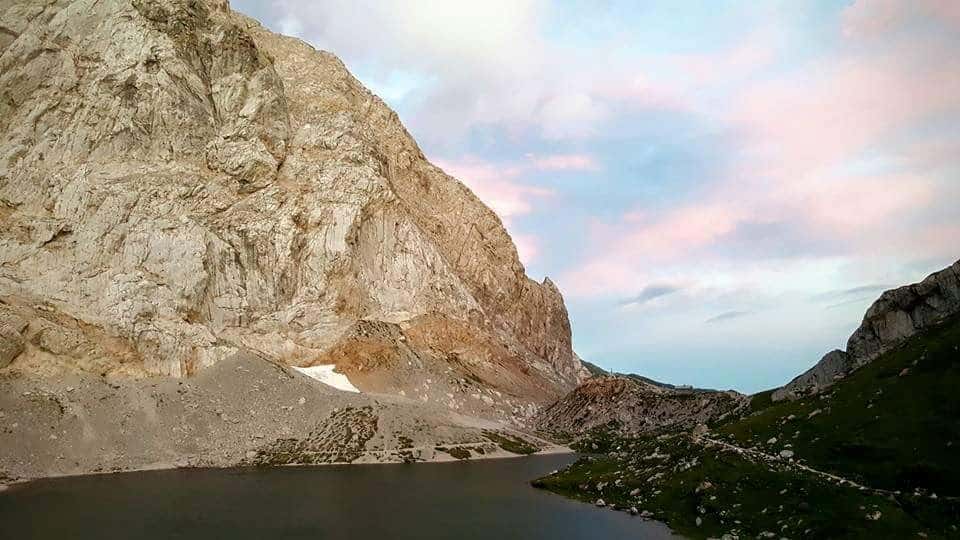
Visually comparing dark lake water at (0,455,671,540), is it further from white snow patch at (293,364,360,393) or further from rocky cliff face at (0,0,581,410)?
white snow patch at (293,364,360,393)

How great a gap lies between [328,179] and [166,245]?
43.3 metres

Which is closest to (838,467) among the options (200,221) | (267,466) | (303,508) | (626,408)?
(303,508)

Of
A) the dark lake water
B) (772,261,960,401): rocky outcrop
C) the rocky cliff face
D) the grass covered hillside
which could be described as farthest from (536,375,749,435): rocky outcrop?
the grass covered hillside

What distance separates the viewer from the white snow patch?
134 m

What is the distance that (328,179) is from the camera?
158 metres

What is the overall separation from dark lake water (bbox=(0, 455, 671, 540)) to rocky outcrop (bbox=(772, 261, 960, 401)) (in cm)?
2893

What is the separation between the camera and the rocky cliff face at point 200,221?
372ft

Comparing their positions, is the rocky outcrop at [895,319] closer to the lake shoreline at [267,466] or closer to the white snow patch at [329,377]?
the lake shoreline at [267,466]

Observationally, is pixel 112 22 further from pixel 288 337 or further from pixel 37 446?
pixel 37 446

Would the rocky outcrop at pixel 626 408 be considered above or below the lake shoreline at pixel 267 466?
above

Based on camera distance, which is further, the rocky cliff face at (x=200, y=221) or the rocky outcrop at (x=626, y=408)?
the rocky outcrop at (x=626, y=408)

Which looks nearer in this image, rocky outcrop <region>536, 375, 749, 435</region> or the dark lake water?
the dark lake water

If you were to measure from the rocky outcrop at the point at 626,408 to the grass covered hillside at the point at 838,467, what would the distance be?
68.5 meters

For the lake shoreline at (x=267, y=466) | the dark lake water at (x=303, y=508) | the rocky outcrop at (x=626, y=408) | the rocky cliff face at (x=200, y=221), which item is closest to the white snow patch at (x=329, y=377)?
the rocky cliff face at (x=200, y=221)
